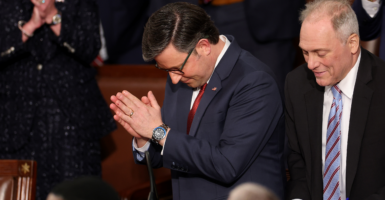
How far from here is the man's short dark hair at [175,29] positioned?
2193mm

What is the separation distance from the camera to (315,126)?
89.2 inches

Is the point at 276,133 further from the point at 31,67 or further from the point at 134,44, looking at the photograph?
the point at 134,44

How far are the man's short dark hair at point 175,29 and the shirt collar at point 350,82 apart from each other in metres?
0.62

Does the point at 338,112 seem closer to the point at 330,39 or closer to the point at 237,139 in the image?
the point at 330,39

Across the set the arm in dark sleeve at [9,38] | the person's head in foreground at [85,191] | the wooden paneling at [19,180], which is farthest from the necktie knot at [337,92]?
the arm in dark sleeve at [9,38]

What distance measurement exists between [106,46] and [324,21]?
2166 mm

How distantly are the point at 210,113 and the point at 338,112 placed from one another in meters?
0.54

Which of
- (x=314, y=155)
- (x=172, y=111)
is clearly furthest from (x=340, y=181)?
(x=172, y=111)

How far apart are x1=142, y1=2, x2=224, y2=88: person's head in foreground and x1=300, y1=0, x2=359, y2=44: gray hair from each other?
1.46 feet

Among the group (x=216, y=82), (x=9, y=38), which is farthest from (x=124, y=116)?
(x=9, y=38)

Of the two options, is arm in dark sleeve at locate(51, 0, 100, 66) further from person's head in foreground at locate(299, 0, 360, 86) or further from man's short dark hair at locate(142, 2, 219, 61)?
person's head in foreground at locate(299, 0, 360, 86)

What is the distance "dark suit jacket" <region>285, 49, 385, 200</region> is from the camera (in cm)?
210

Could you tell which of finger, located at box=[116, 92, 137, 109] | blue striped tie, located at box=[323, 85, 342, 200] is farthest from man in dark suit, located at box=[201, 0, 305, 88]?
finger, located at box=[116, 92, 137, 109]

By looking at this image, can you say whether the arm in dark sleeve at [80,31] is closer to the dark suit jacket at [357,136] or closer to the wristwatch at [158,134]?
the wristwatch at [158,134]
